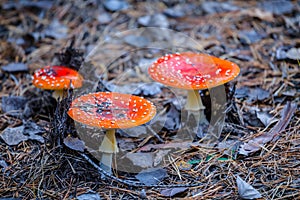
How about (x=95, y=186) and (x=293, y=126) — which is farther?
(x=293, y=126)

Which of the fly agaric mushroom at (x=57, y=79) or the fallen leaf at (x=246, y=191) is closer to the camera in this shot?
the fallen leaf at (x=246, y=191)

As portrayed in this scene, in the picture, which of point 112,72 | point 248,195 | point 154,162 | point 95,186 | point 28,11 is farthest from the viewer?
point 28,11

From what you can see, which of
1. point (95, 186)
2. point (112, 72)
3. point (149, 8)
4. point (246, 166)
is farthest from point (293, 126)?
point (149, 8)

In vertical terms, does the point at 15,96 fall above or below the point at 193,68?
below

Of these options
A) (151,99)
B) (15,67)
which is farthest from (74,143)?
(15,67)

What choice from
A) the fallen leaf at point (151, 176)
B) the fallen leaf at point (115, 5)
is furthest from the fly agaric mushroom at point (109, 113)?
the fallen leaf at point (115, 5)

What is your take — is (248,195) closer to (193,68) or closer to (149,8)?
(193,68)

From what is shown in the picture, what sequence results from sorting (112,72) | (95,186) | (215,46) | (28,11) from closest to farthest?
(95,186)
(112,72)
(215,46)
(28,11)

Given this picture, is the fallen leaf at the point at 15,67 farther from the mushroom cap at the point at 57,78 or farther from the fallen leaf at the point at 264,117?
the fallen leaf at the point at 264,117
